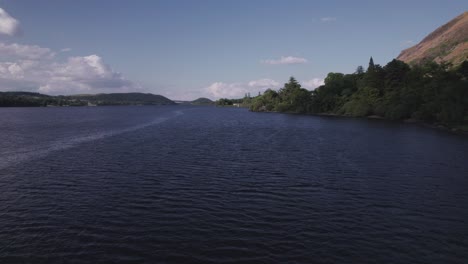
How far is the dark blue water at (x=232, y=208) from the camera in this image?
61.8 ft

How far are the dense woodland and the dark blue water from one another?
5381 centimetres

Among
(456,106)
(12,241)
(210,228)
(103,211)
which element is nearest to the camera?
(12,241)

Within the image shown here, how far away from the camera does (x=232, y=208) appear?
1023 inches

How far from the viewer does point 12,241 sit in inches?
782

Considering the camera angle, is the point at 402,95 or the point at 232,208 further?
the point at 402,95

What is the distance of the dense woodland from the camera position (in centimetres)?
9156

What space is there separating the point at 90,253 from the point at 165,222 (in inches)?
227

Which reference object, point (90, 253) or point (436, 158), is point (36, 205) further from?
point (436, 158)

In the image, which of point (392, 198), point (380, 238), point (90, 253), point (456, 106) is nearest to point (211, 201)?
point (90, 253)

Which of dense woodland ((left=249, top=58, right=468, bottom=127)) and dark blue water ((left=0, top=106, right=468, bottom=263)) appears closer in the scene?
dark blue water ((left=0, top=106, right=468, bottom=263))

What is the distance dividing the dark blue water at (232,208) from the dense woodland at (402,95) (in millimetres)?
53809

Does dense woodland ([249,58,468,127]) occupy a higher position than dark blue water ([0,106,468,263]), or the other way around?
dense woodland ([249,58,468,127])

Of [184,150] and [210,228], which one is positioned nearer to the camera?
[210,228]

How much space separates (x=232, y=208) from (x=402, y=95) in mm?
118449
